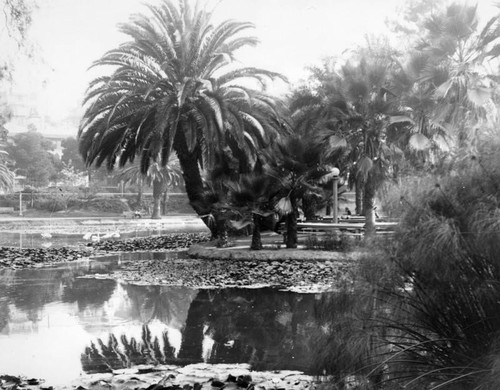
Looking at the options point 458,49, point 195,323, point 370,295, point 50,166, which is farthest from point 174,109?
point 50,166

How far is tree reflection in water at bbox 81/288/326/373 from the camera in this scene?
17.7 ft

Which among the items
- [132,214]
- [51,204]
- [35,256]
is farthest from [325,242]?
[51,204]

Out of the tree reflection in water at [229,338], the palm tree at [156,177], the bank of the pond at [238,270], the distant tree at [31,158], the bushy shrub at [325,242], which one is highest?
the distant tree at [31,158]

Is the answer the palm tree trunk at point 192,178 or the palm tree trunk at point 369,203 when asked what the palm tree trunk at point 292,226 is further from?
the palm tree trunk at point 192,178

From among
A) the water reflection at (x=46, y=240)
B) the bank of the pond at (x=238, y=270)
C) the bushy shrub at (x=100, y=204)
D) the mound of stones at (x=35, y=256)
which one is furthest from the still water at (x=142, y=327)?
the bushy shrub at (x=100, y=204)

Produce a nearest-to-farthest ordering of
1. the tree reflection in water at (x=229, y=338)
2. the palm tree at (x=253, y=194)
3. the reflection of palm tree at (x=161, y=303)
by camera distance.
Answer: the tree reflection in water at (x=229, y=338) < the reflection of palm tree at (x=161, y=303) < the palm tree at (x=253, y=194)

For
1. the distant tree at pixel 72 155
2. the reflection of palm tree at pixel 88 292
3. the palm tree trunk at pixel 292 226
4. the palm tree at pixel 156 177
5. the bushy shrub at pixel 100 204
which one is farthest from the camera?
the distant tree at pixel 72 155

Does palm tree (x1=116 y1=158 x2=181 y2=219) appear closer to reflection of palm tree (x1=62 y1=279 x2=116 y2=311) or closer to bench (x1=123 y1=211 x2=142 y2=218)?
bench (x1=123 y1=211 x2=142 y2=218)

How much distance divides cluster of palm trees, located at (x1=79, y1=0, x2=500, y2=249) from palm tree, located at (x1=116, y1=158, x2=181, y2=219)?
26.6 metres

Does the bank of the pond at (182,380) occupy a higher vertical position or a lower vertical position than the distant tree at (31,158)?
lower

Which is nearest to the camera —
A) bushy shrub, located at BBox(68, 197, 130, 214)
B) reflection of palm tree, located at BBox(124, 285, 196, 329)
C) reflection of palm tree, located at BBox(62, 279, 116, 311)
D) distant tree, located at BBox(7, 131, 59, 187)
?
reflection of palm tree, located at BBox(124, 285, 196, 329)

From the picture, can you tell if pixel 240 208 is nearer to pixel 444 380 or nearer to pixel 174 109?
pixel 174 109

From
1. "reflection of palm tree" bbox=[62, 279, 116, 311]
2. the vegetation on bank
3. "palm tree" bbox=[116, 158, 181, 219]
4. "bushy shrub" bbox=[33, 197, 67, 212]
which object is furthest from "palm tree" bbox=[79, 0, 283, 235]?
"bushy shrub" bbox=[33, 197, 67, 212]

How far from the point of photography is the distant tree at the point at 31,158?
6222 cm
